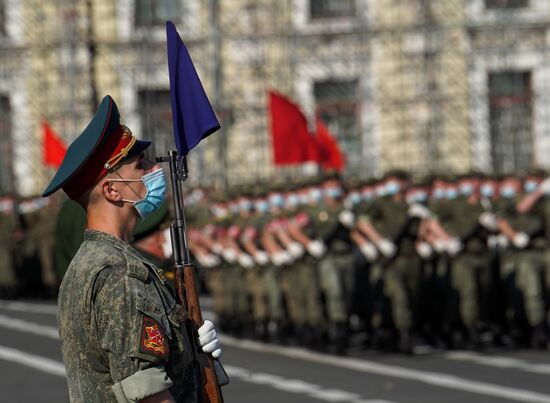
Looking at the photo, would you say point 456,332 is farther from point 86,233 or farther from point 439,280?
point 86,233

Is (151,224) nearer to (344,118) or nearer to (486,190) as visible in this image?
(486,190)

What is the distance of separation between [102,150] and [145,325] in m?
0.55

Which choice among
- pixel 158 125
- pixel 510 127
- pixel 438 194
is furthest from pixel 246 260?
pixel 158 125

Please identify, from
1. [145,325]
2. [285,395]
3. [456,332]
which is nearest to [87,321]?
[145,325]

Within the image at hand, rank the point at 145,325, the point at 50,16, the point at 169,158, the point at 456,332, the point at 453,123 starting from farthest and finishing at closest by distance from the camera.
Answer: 1. the point at 50,16
2. the point at 453,123
3. the point at 456,332
4. the point at 169,158
5. the point at 145,325

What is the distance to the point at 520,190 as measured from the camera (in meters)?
18.3

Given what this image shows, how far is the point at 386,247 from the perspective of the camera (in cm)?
1758

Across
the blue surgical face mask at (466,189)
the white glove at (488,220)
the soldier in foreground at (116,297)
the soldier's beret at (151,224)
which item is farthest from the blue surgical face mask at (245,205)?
the soldier in foreground at (116,297)

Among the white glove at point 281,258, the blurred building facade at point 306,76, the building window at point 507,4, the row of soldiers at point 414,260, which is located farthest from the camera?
the building window at point 507,4

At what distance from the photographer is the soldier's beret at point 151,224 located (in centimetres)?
937

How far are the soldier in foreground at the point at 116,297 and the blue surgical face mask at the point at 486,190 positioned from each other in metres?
13.5

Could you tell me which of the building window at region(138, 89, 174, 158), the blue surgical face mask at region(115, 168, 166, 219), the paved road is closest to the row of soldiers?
the paved road

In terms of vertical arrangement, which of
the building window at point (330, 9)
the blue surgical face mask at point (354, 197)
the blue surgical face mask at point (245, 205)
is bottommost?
the blue surgical face mask at point (245, 205)

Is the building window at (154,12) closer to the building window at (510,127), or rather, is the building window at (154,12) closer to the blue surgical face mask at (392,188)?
the building window at (510,127)
